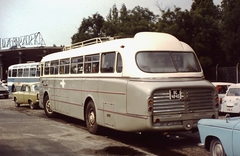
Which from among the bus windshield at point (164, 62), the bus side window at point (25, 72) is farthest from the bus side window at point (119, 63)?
the bus side window at point (25, 72)

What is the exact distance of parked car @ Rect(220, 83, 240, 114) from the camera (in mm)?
15077

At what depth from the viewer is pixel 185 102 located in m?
9.05

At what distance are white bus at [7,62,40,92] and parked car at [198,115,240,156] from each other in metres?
22.1

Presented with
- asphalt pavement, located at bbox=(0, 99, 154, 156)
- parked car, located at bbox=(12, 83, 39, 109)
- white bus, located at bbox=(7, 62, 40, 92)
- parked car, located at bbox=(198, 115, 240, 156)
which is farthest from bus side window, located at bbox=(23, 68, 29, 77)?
parked car, located at bbox=(198, 115, 240, 156)

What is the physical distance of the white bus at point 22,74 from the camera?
2888cm

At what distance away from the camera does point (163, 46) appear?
32.8 feet

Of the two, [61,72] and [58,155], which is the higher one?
[61,72]

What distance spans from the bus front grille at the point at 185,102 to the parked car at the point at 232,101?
6.15m

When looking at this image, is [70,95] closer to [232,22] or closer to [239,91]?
[239,91]

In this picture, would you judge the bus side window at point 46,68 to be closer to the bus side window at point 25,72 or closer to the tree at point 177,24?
the bus side window at point 25,72

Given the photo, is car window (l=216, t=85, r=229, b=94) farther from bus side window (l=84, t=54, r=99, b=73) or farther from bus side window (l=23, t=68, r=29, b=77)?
bus side window (l=23, t=68, r=29, b=77)

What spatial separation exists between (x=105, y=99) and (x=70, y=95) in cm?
321

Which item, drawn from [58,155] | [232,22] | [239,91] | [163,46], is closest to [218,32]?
[232,22]

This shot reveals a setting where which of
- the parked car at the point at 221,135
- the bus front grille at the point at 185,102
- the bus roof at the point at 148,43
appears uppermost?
the bus roof at the point at 148,43
